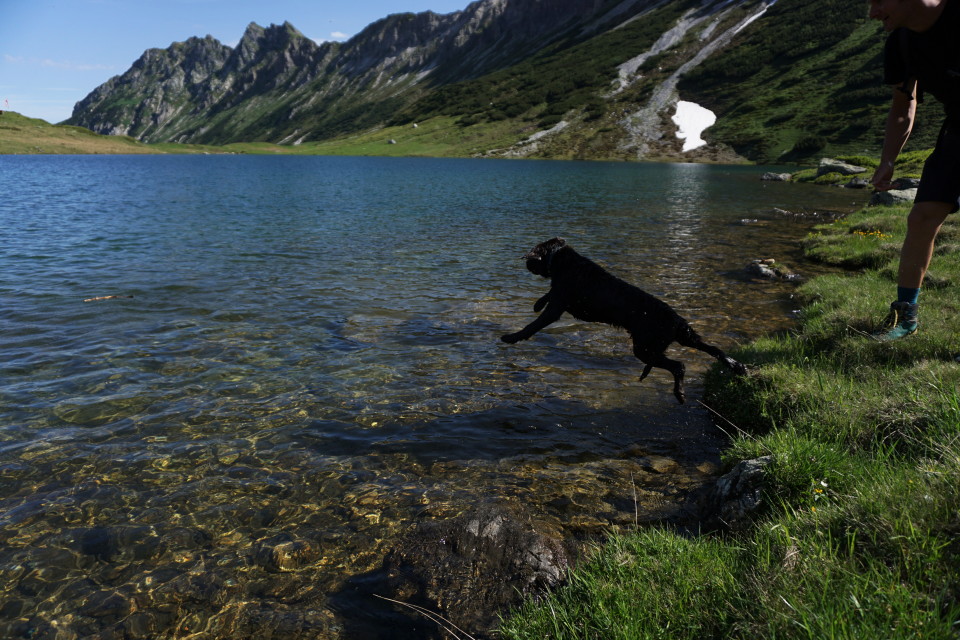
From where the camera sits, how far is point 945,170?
19.1 feet

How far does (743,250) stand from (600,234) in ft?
22.3

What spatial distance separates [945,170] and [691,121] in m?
144

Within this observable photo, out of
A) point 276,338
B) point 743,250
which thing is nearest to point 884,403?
point 276,338

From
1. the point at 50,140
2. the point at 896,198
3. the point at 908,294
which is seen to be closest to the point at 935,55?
the point at 908,294

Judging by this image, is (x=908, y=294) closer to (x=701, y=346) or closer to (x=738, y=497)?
(x=701, y=346)

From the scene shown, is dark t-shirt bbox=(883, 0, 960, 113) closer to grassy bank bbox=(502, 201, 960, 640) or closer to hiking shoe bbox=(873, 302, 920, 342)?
hiking shoe bbox=(873, 302, 920, 342)

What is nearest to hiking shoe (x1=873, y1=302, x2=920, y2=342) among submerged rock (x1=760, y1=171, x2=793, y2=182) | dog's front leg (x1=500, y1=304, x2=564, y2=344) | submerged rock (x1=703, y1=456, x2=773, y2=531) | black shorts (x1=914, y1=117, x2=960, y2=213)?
black shorts (x1=914, y1=117, x2=960, y2=213)

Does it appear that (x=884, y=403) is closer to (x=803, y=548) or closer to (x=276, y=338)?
(x=803, y=548)

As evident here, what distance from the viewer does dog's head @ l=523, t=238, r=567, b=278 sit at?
7.99 m

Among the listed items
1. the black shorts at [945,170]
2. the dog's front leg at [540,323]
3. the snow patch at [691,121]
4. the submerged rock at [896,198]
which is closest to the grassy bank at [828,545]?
the black shorts at [945,170]

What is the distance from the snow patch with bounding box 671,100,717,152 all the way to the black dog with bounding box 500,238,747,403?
127 metres

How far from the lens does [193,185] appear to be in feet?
179

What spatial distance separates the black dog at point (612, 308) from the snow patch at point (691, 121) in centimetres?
12688

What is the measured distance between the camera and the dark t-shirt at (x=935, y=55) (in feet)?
16.8
